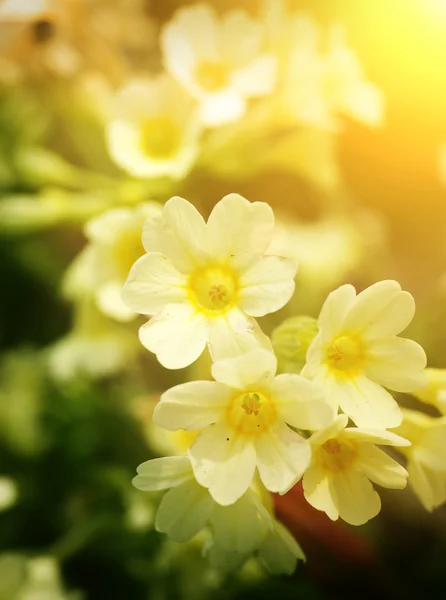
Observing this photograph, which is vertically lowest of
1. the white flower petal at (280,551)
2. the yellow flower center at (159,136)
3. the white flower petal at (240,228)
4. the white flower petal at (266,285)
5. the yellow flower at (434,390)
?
the white flower petal at (280,551)

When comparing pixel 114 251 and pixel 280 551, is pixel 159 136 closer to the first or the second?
pixel 114 251

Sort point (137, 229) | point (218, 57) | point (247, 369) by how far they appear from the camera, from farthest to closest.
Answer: point (218, 57) → point (137, 229) → point (247, 369)

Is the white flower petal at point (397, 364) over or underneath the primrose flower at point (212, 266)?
underneath

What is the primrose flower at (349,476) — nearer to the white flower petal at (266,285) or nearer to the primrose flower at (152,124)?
the white flower petal at (266,285)

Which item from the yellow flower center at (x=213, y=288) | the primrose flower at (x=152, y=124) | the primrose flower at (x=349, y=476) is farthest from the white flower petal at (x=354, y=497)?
the primrose flower at (x=152, y=124)

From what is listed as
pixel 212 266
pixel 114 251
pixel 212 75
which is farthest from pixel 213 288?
pixel 212 75

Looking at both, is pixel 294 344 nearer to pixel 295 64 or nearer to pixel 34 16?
pixel 295 64

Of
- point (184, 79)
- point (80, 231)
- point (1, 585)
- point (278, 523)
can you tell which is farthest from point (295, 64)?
point (1, 585)
